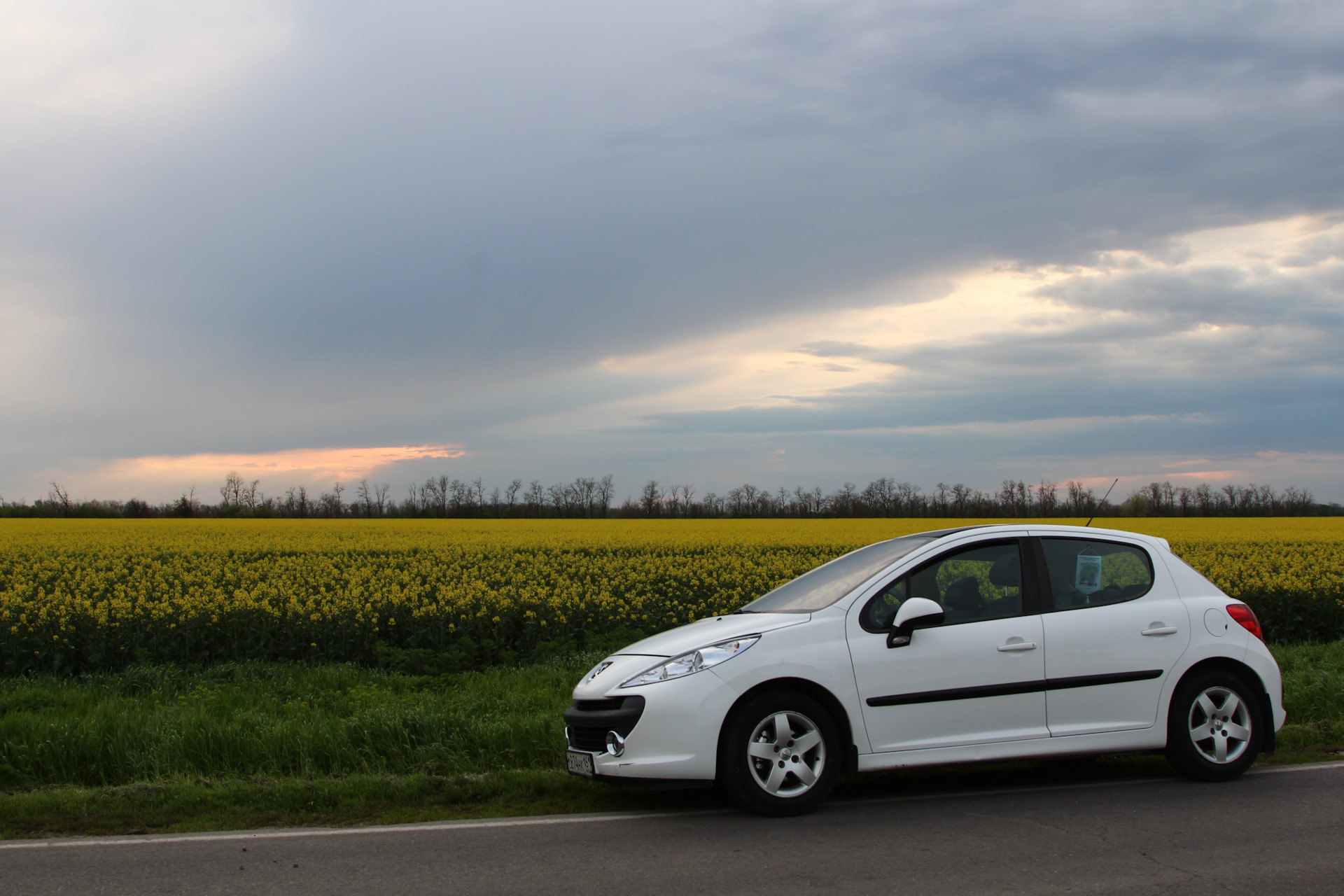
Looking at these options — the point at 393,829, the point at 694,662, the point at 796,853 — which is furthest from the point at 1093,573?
the point at 393,829

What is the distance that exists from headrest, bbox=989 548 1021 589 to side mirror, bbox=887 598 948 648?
0.60 meters

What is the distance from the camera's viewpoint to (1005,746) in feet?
20.1

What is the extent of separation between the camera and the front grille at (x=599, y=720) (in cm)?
574

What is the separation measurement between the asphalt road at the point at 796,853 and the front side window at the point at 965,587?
3.60 ft

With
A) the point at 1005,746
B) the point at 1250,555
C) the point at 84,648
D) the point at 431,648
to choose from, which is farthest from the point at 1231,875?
the point at 1250,555

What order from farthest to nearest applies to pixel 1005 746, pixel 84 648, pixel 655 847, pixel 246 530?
pixel 246 530 → pixel 84 648 → pixel 1005 746 → pixel 655 847

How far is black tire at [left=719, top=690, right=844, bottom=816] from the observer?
5.72 m

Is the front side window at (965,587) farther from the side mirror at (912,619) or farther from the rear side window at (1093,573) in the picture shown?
the rear side window at (1093,573)

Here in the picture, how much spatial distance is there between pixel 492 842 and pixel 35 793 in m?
3.39

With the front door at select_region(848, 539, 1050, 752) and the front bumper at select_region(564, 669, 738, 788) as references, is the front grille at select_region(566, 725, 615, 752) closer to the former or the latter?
the front bumper at select_region(564, 669, 738, 788)

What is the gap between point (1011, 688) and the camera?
6137mm

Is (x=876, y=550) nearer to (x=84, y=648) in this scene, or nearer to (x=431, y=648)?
(x=431, y=648)

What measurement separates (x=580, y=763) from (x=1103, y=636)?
10.8ft

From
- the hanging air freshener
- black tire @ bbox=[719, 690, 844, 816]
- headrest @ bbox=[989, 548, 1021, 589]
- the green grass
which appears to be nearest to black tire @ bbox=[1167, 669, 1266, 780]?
the green grass
